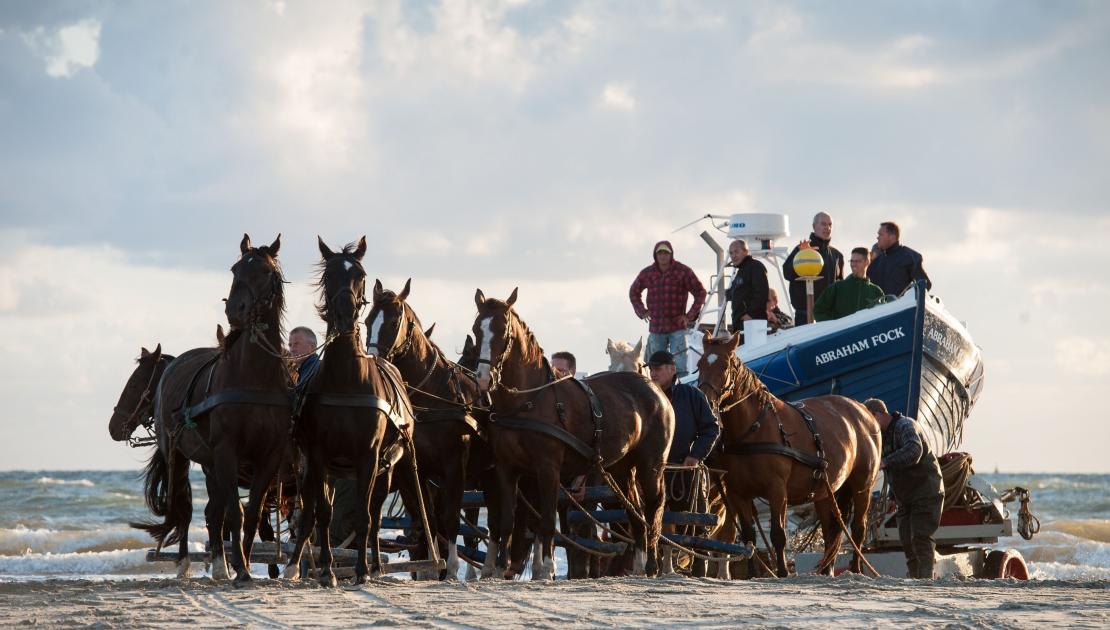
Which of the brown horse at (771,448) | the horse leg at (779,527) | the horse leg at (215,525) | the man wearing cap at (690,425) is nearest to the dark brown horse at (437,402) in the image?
the horse leg at (215,525)

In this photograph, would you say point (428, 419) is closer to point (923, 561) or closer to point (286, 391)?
point (286, 391)

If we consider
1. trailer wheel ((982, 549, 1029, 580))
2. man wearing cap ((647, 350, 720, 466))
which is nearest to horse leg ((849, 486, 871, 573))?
man wearing cap ((647, 350, 720, 466))

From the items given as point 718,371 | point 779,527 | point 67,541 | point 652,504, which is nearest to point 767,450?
point 779,527

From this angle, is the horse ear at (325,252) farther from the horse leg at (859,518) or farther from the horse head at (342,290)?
the horse leg at (859,518)

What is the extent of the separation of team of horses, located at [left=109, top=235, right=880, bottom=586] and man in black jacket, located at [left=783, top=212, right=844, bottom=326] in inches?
170

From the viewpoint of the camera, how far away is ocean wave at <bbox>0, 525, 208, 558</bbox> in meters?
25.8

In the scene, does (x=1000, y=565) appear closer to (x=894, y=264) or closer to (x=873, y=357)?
(x=873, y=357)

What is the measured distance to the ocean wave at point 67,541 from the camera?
25812 millimetres

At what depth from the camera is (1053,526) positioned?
35500mm

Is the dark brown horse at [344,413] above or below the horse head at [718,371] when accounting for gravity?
below

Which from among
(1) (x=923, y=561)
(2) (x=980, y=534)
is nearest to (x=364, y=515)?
(1) (x=923, y=561)

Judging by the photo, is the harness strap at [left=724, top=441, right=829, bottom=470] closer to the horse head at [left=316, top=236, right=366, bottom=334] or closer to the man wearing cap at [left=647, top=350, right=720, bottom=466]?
the man wearing cap at [left=647, top=350, right=720, bottom=466]

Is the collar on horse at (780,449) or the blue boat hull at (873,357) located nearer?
the collar on horse at (780,449)

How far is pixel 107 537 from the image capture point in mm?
27203
